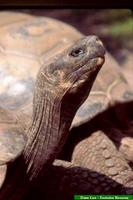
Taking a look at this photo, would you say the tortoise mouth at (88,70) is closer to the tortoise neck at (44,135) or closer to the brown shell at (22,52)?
the tortoise neck at (44,135)

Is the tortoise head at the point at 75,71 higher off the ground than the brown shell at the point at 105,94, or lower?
higher

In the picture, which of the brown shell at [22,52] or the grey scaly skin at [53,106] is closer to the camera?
the grey scaly skin at [53,106]

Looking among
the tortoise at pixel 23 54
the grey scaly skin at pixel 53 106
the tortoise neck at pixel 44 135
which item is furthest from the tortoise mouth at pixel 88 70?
the tortoise at pixel 23 54

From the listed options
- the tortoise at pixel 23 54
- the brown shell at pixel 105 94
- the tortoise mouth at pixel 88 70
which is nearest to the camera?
the tortoise mouth at pixel 88 70

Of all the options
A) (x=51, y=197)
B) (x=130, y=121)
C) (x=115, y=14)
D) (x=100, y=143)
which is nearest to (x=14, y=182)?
(x=51, y=197)

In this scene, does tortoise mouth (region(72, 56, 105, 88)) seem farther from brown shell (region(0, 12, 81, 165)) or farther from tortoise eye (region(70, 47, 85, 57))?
brown shell (region(0, 12, 81, 165))

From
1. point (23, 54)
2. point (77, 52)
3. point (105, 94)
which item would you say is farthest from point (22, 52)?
point (77, 52)

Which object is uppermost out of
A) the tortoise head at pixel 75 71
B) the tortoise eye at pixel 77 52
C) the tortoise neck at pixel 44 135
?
the tortoise eye at pixel 77 52

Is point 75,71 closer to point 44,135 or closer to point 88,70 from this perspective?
point 88,70
